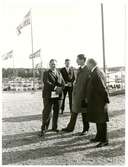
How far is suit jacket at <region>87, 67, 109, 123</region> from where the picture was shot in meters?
5.46

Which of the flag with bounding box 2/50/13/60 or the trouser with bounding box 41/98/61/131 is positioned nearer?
the trouser with bounding box 41/98/61/131

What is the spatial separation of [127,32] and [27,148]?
223 centimetres

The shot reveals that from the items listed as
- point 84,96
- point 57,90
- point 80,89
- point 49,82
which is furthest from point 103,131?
point 49,82

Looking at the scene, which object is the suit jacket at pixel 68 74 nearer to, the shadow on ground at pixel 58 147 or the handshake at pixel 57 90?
the handshake at pixel 57 90

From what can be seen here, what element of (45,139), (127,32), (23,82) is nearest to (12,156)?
(45,139)

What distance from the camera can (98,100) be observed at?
548cm

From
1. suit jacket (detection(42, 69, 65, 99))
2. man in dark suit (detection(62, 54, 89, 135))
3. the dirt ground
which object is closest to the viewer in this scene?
the dirt ground

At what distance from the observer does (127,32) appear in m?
5.31

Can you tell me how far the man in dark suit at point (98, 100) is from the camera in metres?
5.47

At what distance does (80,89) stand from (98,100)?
2.61 ft

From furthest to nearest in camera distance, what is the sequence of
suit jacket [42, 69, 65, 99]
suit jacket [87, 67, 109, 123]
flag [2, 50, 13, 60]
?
flag [2, 50, 13, 60] → suit jacket [42, 69, 65, 99] → suit jacket [87, 67, 109, 123]

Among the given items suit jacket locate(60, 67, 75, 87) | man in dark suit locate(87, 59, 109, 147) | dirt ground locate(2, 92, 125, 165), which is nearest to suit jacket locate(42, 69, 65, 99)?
dirt ground locate(2, 92, 125, 165)

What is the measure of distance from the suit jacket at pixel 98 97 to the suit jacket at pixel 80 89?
24.9 inches

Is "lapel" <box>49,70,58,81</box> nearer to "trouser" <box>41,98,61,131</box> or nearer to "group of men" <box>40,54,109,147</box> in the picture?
"group of men" <box>40,54,109,147</box>
